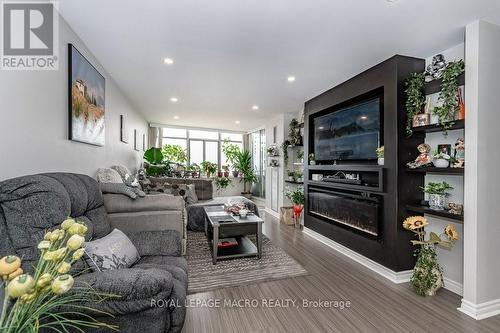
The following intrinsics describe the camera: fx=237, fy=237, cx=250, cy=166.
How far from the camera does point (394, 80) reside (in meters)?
2.58

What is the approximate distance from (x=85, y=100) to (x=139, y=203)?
124 cm

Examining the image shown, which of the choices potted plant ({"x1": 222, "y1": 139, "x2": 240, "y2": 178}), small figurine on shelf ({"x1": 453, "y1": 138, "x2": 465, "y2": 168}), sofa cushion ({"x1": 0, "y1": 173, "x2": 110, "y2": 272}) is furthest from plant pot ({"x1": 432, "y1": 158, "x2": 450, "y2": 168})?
potted plant ({"x1": 222, "y1": 139, "x2": 240, "y2": 178})

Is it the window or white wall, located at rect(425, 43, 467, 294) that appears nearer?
white wall, located at rect(425, 43, 467, 294)

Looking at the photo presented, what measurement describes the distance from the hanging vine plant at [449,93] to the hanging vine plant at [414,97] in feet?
0.64

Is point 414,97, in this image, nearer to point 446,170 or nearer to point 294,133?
point 446,170

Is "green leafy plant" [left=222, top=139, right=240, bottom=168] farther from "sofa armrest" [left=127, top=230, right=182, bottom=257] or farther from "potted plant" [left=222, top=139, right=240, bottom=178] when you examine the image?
"sofa armrest" [left=127, top=230, right=182, bottom=257]

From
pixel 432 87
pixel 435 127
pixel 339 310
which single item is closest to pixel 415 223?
pixel 435 127

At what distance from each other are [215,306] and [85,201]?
137 centimetres

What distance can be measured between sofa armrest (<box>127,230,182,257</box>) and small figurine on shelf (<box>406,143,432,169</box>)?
2.45 metres

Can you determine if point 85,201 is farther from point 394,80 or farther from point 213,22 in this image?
point 394,80

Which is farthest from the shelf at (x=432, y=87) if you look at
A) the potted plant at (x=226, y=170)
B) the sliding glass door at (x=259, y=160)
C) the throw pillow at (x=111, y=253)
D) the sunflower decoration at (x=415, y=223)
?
the potted plant at (x=226, y=170)

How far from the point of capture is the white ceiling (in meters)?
1.84

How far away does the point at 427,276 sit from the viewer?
2246 mm

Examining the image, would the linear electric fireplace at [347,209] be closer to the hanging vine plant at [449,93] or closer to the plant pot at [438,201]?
the plant pot at [438,201]
